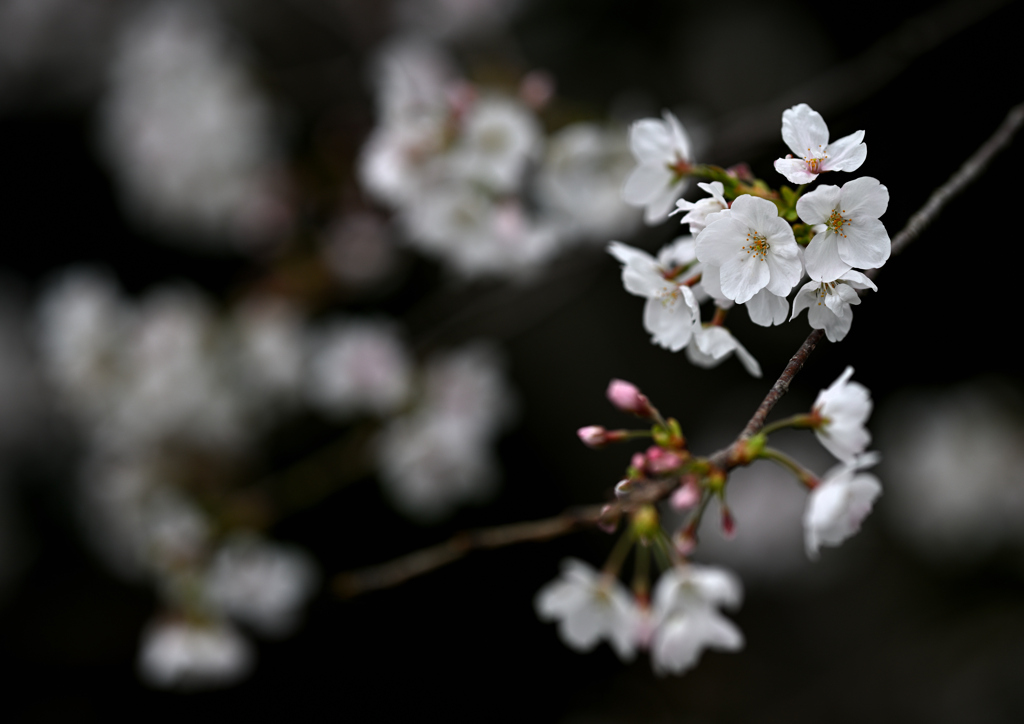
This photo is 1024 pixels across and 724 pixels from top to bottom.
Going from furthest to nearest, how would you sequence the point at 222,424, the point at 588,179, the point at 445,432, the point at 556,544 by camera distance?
the point at 556,544
the point at 222,424
the point at 445,432
the point at 588,179

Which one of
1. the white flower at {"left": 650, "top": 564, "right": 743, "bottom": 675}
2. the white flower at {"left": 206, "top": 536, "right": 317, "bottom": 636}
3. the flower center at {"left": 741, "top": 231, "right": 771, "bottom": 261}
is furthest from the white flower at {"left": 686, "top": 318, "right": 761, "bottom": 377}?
the white flower at {"left": 206, "top": 536, "right": 317, "bottom": 636}

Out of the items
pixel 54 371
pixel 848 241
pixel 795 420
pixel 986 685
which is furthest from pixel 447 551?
pixel 986 685

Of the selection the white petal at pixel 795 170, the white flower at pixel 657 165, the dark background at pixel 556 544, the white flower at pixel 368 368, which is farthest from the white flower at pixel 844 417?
the white flower at pixel 368 368

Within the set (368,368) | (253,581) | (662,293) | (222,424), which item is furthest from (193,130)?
(662,293)

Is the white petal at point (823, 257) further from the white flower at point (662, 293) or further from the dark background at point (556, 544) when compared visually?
the dark background at point (556, 544)

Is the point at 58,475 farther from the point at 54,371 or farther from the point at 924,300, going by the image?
the point at 924,300

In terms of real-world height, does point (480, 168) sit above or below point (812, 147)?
below

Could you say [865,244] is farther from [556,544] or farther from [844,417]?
[556,544]
